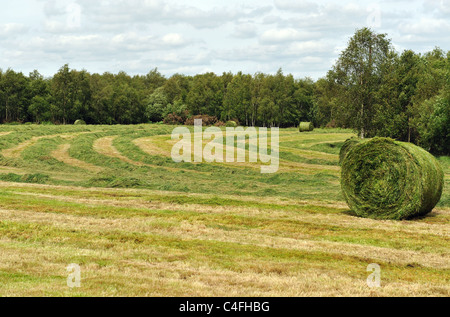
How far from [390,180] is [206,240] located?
8215mm

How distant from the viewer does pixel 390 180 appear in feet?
60.5

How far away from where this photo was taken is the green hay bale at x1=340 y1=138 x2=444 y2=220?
17984 millimetres

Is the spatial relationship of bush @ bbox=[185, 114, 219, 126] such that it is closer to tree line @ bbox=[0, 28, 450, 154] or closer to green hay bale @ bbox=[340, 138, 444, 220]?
tree line @ bbox=[0, 28, 450, 154]

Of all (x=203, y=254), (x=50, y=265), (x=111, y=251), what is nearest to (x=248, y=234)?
(x=203, y=254)

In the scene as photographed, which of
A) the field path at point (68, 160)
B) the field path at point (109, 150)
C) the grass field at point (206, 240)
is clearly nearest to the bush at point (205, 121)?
the field path at point (109, 150)

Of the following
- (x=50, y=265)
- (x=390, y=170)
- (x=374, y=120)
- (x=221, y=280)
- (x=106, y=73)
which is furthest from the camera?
(x=106, y=73)

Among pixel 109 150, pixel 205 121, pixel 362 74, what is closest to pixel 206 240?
pixel 109 150

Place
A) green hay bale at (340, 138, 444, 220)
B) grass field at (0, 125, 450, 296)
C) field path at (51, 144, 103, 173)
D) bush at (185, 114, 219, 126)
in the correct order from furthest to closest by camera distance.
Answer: bush at (185, 114, 219, 126) → field path at (51, 144, 103, 173) → green hay bale at (340, 138, 444, 220) → grass field at (0, 125, 450, 296)

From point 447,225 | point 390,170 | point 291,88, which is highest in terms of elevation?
point 291,88

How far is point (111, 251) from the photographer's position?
40.3 ft

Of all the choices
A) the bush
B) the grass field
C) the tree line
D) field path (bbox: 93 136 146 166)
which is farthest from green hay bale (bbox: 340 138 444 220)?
the bush

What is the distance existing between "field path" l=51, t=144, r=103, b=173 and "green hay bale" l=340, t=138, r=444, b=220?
20.5 metres
